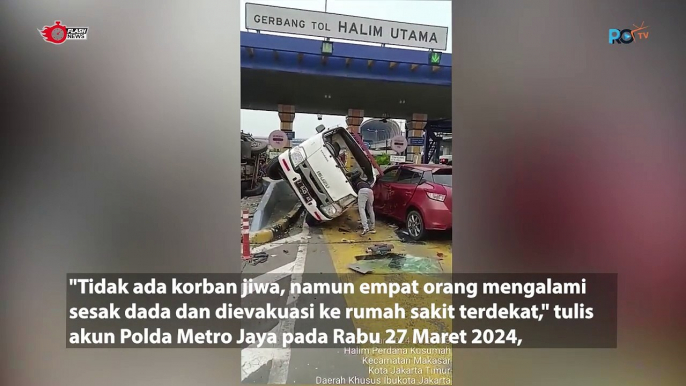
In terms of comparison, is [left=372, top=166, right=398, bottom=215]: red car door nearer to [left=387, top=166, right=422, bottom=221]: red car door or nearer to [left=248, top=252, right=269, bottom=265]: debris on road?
[left=387, top=166, right=422, bottom=221]: red car door

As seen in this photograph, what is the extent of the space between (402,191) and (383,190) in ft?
0.80

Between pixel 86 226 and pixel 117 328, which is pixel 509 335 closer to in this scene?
pixel 117 328

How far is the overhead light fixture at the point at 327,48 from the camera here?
6.53 feet

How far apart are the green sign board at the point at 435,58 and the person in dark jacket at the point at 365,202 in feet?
4.93

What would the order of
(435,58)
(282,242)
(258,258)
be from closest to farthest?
1. (435,58)
2. (258,258)
3. (282,242)

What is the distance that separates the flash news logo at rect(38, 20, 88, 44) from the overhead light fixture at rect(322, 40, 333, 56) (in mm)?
1275

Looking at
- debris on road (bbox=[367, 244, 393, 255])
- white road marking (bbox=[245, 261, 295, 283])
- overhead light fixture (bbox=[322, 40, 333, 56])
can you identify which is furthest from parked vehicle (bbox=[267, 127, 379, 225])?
white road marking (bbox=[245, 261, 295, 283])

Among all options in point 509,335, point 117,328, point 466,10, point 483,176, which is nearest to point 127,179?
point 117,328

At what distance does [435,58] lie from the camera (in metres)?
1.96

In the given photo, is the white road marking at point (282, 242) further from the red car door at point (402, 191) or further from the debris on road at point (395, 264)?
the red car door at point (402, 191)

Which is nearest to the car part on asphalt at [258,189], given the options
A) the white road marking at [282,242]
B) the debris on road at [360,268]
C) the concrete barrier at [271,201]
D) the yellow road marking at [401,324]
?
the concrete barrier at [271,201]

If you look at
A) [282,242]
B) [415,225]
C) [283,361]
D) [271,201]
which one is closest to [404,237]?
[415,225]

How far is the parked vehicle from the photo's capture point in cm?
280

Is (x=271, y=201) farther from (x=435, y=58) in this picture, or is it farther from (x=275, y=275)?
(x=435, y=58)
